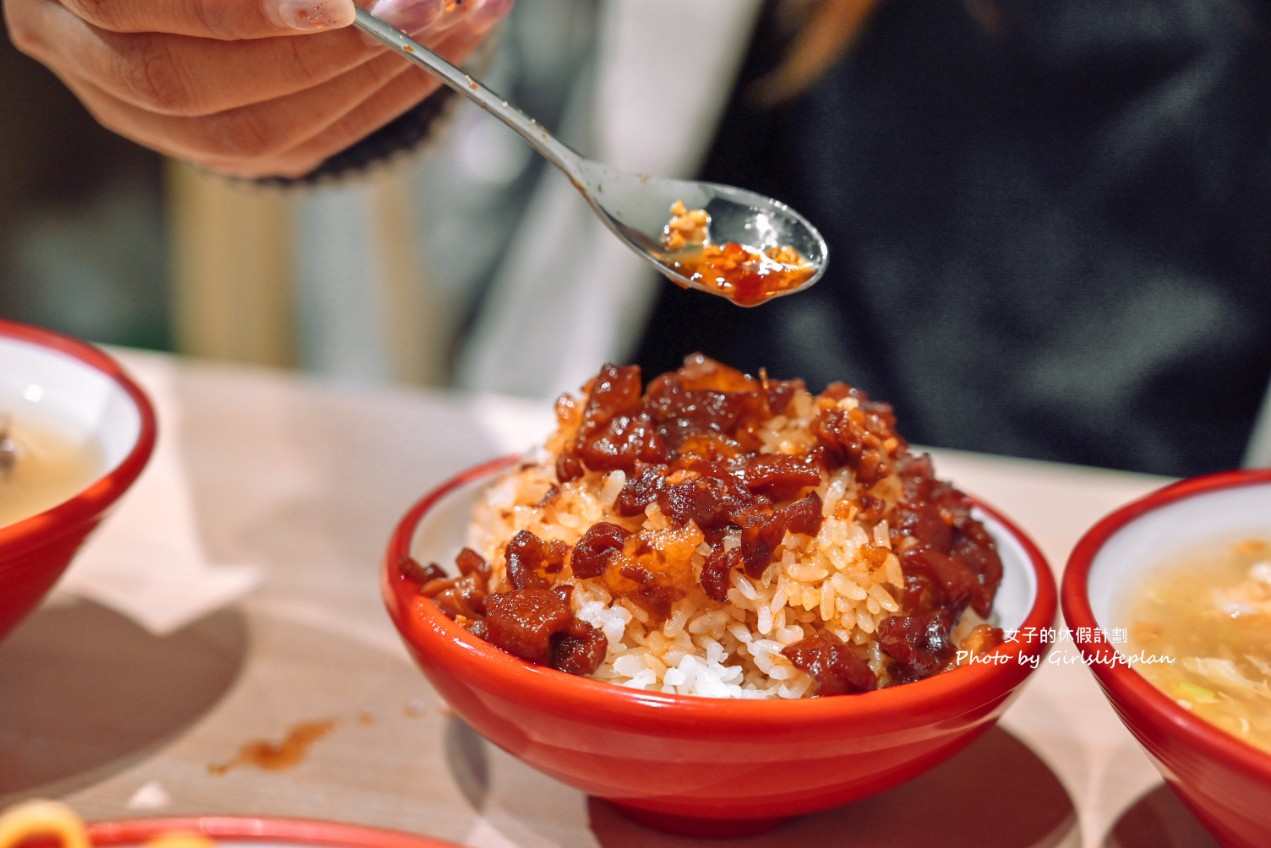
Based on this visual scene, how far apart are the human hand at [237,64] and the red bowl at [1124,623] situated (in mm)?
1021

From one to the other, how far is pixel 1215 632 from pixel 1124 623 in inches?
4.7

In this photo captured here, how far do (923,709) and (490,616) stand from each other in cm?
44

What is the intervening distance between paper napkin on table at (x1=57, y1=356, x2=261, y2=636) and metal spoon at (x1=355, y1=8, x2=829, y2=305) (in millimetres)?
800

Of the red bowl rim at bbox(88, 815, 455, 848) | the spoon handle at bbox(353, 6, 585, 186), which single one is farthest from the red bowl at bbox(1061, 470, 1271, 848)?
the spoon handle at bbox(353, 6, 585, 186)

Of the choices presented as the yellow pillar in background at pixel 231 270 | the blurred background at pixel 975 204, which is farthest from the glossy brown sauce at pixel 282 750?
the yellow pillar in background at pixel 231 270

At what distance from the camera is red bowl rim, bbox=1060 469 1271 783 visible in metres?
0.97

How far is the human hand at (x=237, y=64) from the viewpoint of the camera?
1.31m

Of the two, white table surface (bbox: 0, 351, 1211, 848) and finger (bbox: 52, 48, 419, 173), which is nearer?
white table surface (bbox: 0, 351, 1211, 848)

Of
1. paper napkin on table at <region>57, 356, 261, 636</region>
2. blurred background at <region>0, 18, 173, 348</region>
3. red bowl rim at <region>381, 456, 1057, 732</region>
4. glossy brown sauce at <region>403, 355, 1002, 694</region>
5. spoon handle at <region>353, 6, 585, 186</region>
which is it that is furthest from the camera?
blurred background at <region>0, 18, 173, 348</region>

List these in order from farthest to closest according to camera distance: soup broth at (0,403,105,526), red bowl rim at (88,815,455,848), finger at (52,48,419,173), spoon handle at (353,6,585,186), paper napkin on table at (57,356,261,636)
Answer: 1. paper napkin on table at (57,356,261,636)
2. finger at (52,48,419,173)
3. soup broth at (0,403,105,526)
4. spoon handle at (353,6,585,186)
5. red bowl rim at (88,815,455,848)

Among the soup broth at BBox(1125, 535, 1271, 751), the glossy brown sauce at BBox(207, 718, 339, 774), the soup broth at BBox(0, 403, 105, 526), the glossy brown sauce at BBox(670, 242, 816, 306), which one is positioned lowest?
the glossy brown sauce at BBox(207, 718, 339, 774)

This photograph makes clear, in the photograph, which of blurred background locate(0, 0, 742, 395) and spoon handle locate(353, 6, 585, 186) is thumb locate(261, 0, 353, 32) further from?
blurred background locate(0, 0, 742, 395)

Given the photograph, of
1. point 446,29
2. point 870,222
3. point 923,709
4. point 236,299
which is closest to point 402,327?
point 236,299

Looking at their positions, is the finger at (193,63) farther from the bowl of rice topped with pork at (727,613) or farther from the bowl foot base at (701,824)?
the bowl foot base at (701,824)
